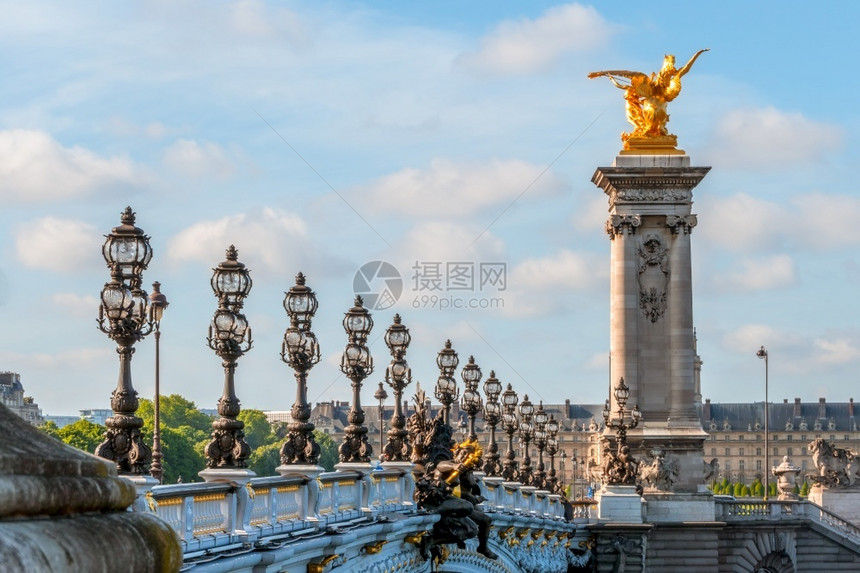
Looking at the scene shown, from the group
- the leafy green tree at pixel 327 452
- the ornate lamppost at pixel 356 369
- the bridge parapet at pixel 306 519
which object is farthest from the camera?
the leafy green tree at pixel 327 452

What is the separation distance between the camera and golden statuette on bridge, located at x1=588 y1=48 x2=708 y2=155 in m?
65.3

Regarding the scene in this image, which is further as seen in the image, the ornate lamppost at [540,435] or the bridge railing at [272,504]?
the ornate lamppost at [540,435]

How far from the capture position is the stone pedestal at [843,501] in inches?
2867

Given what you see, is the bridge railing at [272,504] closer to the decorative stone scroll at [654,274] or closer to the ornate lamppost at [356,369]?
the ornate lamppost at [356,369]

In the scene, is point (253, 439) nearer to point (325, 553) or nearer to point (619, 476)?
point (619, 476)

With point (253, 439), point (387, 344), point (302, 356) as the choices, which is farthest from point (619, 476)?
point (302, 356)

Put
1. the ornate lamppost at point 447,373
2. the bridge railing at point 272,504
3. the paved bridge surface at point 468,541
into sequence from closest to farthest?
the bridge railing at point 272,504
the paved bridge surface at point 468,541
the ornate lamppost at point 447,373

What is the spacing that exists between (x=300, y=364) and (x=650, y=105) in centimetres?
4723

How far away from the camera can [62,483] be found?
11.2ft

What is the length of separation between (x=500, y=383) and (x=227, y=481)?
28518 mm

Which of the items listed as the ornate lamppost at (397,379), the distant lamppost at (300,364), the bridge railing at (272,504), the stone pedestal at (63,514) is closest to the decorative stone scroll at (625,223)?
the ornate lamppost at (397,379)

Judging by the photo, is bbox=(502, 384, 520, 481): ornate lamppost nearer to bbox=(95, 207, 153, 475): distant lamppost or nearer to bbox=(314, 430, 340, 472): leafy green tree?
bbox=(314, 430, 340, 472): leafy green tree

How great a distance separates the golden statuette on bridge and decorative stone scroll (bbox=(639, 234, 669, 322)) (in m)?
3.69

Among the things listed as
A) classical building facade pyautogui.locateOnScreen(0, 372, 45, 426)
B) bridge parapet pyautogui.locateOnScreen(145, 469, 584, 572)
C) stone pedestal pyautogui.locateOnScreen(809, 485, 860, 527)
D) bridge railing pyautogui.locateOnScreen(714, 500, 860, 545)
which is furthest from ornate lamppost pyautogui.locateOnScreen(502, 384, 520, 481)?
classical building facade pyautogui.locateOnScreen(0, 372, 45, 426)
